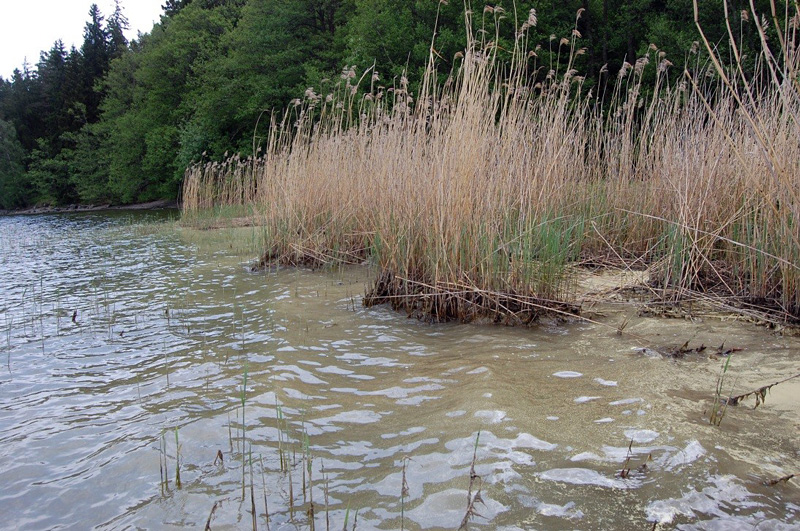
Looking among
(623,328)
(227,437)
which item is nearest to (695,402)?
(623,328)

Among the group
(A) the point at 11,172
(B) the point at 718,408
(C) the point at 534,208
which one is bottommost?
(B) the point at 718,408

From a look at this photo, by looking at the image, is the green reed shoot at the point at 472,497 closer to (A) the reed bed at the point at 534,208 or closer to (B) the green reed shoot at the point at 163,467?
(B) the green reed shoot at the point at 163,467

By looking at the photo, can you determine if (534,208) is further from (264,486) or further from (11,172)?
(11,172)

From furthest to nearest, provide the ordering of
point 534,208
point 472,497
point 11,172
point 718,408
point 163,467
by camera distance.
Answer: point 11,172, point 534,208, point 718,408, point 163,467, point 472,497

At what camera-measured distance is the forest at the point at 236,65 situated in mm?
16344

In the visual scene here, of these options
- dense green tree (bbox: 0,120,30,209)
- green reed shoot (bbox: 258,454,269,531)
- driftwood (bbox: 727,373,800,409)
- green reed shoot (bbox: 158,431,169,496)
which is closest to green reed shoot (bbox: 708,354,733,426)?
driftwood (bbox: 727,373,800,409)

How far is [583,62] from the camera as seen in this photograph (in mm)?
19297

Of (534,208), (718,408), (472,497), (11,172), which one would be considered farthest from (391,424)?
(11,172)

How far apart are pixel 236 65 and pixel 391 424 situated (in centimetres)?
2794

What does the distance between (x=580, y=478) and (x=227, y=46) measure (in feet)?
114

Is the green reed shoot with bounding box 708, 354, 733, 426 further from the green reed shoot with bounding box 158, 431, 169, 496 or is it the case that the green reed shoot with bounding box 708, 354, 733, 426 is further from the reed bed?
the green reed shoot with bounding box 158, 431, 169, 496

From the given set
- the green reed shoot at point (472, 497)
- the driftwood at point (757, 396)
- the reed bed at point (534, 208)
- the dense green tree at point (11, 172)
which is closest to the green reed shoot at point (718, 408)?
the driftwood at point (757, 396)

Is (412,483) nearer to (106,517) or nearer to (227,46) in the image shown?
(106,517)

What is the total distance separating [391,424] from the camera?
224 centimetres
